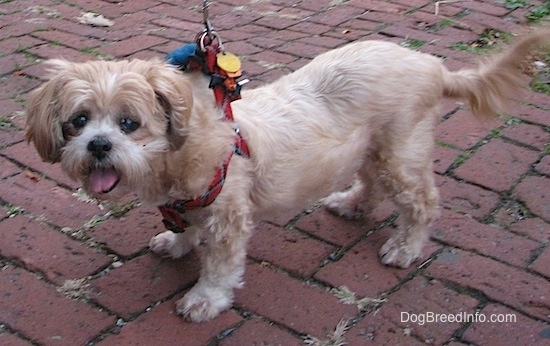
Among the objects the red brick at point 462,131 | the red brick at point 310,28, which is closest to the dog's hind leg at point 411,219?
the red brick at point 462,131

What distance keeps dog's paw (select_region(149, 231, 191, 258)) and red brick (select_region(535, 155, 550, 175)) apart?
205 cm

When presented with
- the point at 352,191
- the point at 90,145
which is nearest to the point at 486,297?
the point at 352,191

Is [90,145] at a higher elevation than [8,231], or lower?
higher

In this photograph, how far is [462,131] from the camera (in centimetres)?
443

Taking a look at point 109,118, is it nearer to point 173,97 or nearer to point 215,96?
point 173,97

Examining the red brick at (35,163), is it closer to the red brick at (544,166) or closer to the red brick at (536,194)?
the red brick at (536,194)

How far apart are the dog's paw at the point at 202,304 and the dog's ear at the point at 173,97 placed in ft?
2.29

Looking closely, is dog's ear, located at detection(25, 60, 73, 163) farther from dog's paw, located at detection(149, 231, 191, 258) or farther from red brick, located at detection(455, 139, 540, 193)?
red brick, located at detection(455, 139, 540, 193)

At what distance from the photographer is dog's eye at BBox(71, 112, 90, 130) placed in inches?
101

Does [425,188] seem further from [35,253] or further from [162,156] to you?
[35,253]

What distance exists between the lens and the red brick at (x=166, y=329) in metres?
2.89

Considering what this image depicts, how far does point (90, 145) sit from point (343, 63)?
123 cm

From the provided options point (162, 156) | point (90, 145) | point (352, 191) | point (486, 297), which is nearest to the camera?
point (90, 145)

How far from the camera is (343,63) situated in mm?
3199
